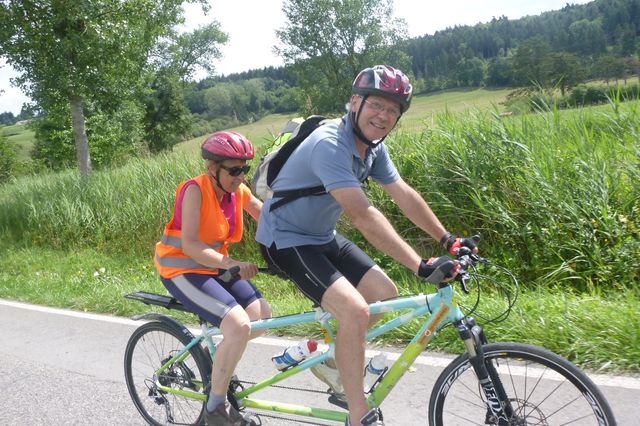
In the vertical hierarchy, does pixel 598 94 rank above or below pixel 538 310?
above

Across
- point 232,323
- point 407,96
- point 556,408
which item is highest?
point 407,96

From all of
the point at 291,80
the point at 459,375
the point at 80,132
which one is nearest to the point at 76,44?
the point at 80,132

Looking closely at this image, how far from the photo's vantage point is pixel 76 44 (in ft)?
39.3

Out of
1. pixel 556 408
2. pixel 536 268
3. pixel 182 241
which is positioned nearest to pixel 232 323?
pixel 182 241

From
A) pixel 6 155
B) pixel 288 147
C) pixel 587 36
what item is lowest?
pixel 288 147

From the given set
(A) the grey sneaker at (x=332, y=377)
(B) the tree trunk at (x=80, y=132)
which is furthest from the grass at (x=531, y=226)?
(B) the tree trunk at (x=80, y=132)

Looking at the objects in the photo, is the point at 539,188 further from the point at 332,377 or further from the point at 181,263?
the point at 181,263

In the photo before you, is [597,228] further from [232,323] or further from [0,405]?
[0,405]

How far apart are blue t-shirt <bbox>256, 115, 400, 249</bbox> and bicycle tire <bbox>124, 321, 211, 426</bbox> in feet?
3.07

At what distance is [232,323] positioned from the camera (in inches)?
119

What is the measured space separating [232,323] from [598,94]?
5212mm

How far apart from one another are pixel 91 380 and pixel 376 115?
327 centimetres

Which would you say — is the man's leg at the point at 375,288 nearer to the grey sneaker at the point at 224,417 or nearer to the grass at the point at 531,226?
the grey sneaker at the point at 224,417

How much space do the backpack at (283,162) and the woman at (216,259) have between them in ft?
0.95
